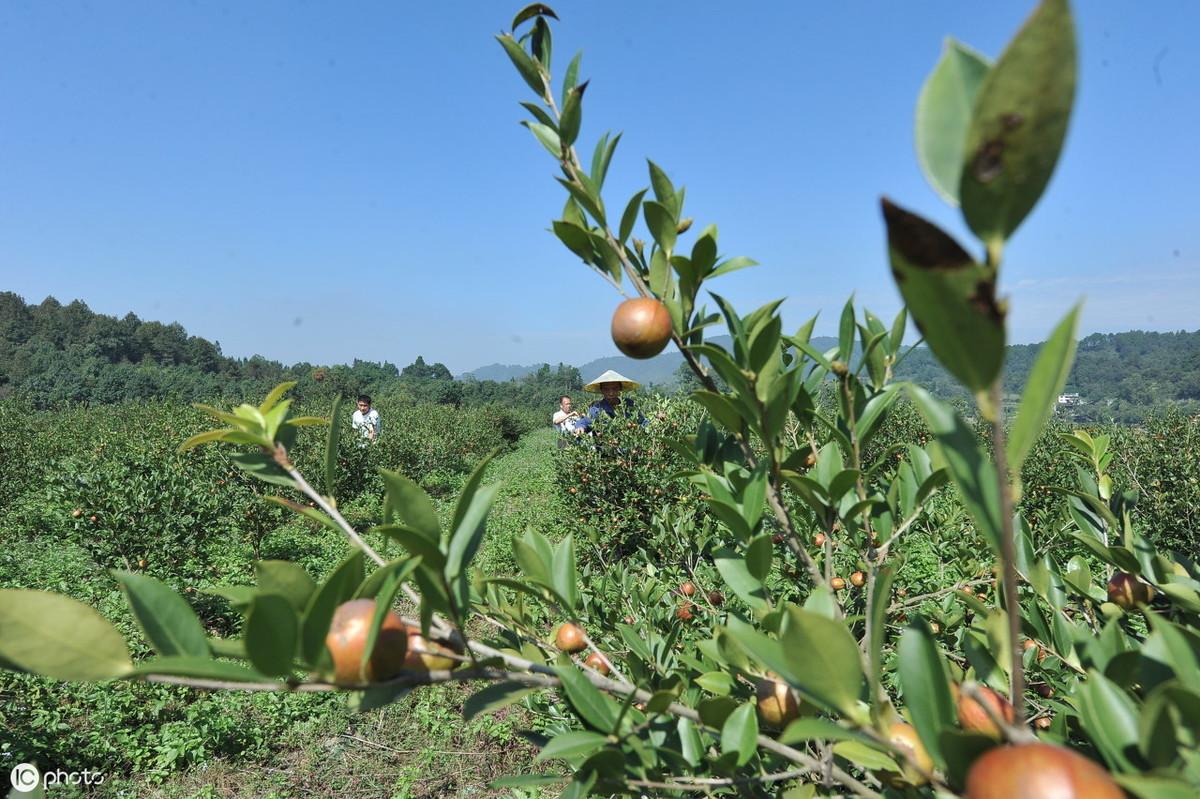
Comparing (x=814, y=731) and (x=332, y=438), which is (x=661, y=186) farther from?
(x=814, y=731)

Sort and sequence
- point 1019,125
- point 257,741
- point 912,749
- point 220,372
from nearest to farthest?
point 1019,125, point 912,749, point 257,741, point 220,372

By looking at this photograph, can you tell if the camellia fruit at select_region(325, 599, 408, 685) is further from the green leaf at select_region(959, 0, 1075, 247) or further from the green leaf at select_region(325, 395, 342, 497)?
the green leaf at select_region(959, 0, 1075, 247)

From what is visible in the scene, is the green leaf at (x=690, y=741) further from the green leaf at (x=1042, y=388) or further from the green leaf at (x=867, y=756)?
the green leaf at (x=1042, y=388)

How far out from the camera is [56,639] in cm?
43

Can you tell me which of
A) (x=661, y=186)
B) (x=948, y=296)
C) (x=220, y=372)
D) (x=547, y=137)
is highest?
(x=220, y=372)

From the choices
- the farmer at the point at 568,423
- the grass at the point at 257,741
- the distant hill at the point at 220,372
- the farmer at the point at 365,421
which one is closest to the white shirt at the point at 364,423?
the farmer at the point at 365,421

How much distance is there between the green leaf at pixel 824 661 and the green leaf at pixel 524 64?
0.78m

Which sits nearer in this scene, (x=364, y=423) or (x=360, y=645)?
(x=360, y=645)

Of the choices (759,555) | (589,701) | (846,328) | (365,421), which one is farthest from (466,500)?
(365,421)

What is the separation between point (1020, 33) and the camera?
26 cm

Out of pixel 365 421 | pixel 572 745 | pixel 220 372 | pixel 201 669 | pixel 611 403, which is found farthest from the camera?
pixel 220 372

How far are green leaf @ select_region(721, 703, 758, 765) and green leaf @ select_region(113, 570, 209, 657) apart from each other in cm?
49

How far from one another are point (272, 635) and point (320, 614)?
0.11 ft

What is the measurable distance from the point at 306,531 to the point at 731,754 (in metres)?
8.71
